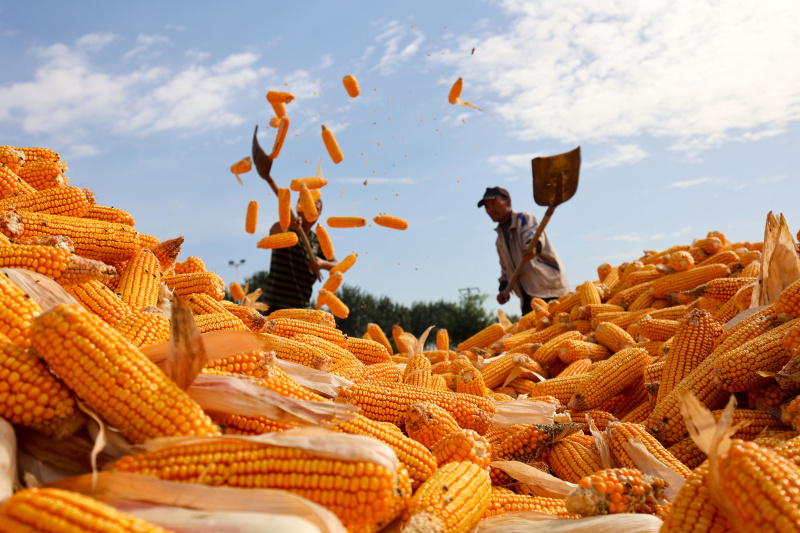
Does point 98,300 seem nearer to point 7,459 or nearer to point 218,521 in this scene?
point 7,459

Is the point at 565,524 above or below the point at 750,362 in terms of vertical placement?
below

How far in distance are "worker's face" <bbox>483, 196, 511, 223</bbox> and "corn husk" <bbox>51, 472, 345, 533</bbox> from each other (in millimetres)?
9869

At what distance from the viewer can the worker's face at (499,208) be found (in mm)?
10742

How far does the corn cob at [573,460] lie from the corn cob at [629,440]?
0.34ft

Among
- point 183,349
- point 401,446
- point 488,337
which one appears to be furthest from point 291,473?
point 488,337

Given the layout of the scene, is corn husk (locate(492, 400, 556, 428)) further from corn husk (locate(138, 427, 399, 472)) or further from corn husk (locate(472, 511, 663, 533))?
corn husk (locate(138, 427, 399, 472))

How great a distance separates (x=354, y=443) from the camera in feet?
4.53

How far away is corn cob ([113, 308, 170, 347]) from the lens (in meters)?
1.96

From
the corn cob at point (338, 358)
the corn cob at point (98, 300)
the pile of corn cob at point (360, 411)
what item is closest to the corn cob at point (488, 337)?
the pile of corn cob at point (360, 411)

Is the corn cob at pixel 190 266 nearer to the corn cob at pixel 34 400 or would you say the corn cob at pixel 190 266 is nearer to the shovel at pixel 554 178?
the corn cob at pixel 34 400

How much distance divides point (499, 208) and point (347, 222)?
3285mm

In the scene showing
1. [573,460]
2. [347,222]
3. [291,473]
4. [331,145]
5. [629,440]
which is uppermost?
[331,145]

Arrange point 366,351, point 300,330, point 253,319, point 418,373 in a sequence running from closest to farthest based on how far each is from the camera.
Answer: point 253,319, point 300,330, point 418,373, point 366,351

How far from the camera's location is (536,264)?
1049 cm
